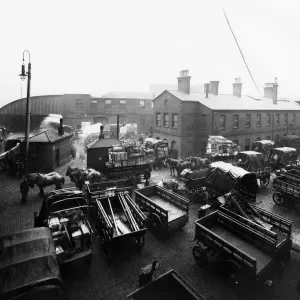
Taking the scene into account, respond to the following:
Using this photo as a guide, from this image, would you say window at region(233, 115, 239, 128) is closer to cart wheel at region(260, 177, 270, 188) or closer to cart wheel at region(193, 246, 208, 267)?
cart wheel at region(260, 177, 270, 188)

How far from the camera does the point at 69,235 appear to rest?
9992 mm

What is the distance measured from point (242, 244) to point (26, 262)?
27.9ft

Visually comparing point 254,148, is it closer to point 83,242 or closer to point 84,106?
point 83,242

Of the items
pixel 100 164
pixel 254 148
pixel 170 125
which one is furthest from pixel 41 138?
pixel 254 148

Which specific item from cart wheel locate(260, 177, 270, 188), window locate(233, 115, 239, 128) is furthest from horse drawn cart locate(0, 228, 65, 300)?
window locate(233, 115, 239, 128)

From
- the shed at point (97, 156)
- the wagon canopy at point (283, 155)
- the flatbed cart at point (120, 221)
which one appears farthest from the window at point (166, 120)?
the flatbed cart at point (120, 221)

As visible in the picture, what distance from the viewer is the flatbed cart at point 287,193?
1530 centimetres

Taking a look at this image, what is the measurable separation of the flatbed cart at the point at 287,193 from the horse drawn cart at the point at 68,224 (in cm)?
1308

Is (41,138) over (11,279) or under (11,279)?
over

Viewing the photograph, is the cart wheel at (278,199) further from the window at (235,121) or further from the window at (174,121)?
the window at (174,121)

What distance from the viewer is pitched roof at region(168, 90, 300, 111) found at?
3200 cm

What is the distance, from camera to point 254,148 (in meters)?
31.5

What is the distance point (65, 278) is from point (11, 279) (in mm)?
2711

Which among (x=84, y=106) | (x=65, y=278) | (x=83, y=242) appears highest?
(x=84, y=106)
